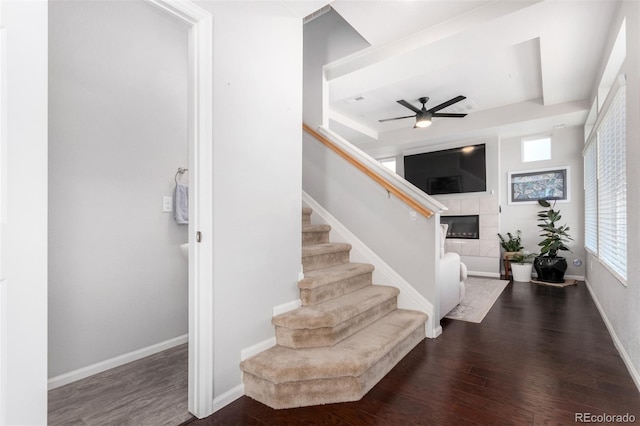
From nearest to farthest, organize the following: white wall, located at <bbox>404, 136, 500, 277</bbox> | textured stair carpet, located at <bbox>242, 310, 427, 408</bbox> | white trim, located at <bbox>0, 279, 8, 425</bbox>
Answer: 1. white trim, located at <bbox>0, 279, 8, 425</bbox>
2. textured stair carpet, located at <bbox>242, 310, 427, 408</bbox>
3. white wall, located at <bbox>404, 136, 500, 277</bbox>

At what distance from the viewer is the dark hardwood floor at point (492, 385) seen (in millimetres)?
1592

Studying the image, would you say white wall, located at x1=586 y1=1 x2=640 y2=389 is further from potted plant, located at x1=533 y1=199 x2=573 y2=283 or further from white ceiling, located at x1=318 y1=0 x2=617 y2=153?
potted plant, located at x1=533 y1=199 x2=573 y2=283

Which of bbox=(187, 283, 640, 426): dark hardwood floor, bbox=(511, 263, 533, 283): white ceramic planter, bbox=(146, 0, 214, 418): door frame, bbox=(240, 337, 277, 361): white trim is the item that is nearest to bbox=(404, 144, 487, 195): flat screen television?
bbox=(511, 263, 533, 283): white ceramic planter

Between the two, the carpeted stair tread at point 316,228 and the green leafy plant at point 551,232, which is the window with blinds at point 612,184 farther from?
the carpeted stair tread at point 316,228

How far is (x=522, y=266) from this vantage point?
16.8 feet

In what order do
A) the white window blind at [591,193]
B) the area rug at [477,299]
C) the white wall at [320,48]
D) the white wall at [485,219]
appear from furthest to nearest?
the white wall at [485,219], the white window blind at [591,193], the white wall at [320,48], the area rug at [477,299]

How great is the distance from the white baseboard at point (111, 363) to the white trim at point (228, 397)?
1014 mm

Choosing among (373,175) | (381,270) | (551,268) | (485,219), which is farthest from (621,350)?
(485,219)

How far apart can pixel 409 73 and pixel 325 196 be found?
1.71 meters

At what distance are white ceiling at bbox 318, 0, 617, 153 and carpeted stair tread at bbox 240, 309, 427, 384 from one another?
2.72 meters

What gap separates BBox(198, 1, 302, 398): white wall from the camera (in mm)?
1726

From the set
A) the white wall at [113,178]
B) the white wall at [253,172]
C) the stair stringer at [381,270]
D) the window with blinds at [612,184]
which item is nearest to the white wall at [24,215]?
the white wall at [253,172]

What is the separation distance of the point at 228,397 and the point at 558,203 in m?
6.11

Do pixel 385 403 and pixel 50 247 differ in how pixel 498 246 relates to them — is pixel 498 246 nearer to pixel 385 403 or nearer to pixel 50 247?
pixel 385 403
